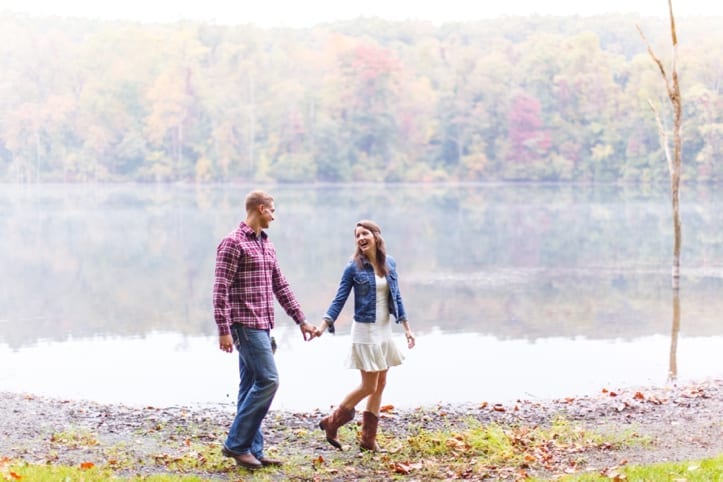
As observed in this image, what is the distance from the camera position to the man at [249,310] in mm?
6238

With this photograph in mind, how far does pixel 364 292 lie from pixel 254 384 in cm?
98

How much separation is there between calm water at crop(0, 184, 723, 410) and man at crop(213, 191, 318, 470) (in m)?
3.74

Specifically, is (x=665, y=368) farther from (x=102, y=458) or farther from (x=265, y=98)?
(x=265, y=98)

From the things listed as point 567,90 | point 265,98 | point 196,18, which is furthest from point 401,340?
point 196,18

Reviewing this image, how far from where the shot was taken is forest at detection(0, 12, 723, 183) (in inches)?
3120

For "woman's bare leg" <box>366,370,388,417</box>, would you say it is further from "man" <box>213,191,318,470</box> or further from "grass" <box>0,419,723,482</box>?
"man" <box>213,191,318,470</box>

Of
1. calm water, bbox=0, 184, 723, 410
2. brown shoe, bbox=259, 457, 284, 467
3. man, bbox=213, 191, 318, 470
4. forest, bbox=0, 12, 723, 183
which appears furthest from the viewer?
forest, bbox=0, 12, 723, 183

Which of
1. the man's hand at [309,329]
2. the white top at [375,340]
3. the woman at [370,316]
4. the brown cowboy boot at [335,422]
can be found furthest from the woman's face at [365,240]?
the brown cowboy boot at [335,422]

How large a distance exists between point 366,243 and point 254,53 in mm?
88309

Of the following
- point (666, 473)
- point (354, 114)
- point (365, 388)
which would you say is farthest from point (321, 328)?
point (354, 114)

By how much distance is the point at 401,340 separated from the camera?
558 inches

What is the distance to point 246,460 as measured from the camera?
20.9 ft

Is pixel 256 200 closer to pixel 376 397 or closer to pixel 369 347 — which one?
pixel 369 347

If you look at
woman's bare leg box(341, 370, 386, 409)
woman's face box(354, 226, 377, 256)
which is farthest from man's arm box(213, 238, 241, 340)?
woman's bare leg box(341, 370, 386, 409)
